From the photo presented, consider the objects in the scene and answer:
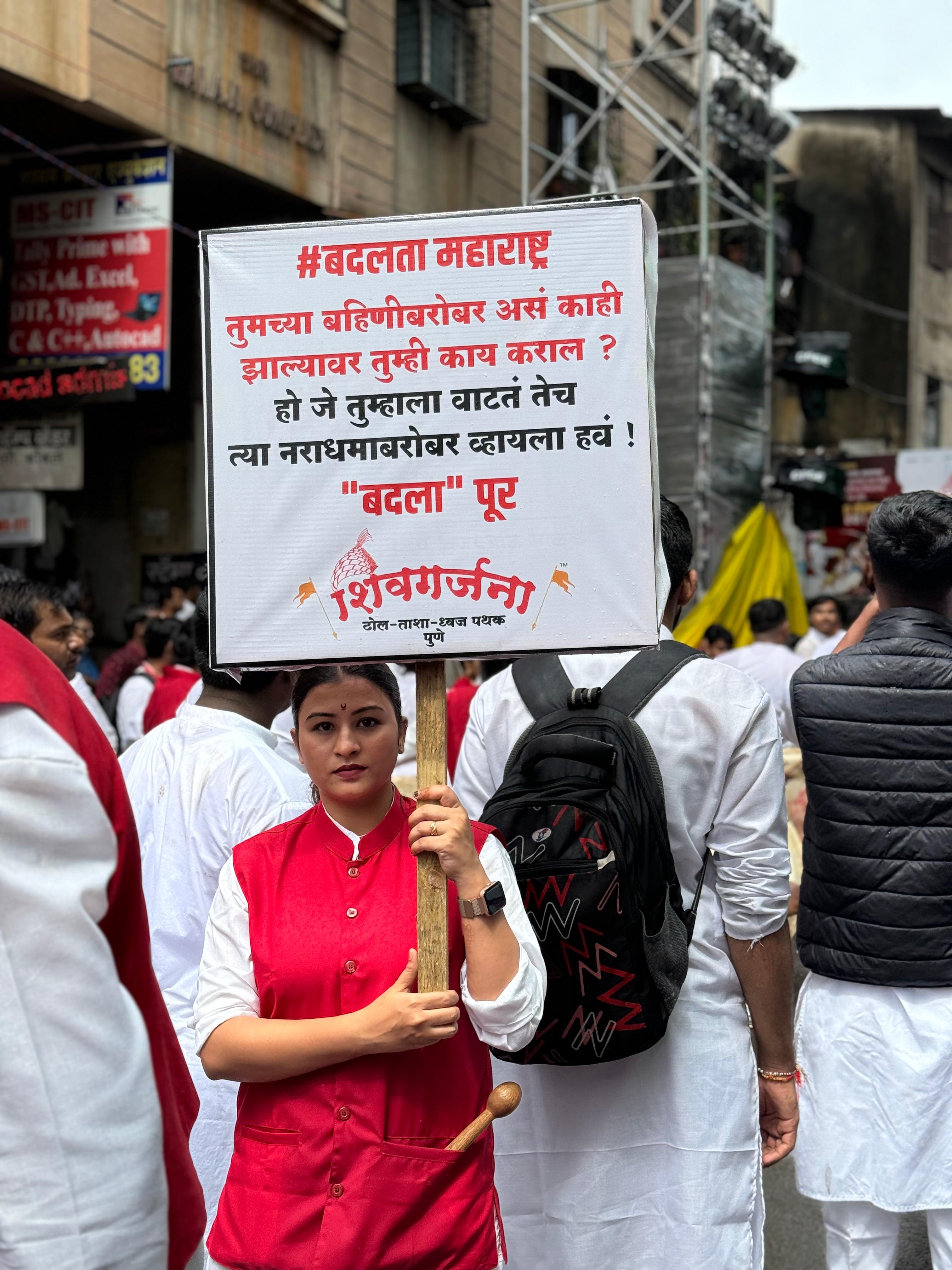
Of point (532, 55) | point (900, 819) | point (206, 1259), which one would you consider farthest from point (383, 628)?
point (532, 55)

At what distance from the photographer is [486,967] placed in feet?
8.00

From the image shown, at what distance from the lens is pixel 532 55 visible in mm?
18891

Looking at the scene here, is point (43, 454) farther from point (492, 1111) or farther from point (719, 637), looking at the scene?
point (492, 1111)

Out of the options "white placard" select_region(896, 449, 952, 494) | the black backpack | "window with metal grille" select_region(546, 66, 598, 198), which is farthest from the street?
"window with metal grille" select_region(546, 66, 598, 198)

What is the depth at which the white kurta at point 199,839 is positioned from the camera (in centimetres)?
326

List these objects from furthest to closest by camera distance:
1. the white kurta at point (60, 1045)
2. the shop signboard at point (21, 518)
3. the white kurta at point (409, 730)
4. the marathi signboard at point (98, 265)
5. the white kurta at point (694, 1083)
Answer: the shop signboard at point (21, 518) → the marathi signboard at point (98, 265) → the white kurta at point (409, 730) → the white kurta at point (694, 1083) → the white kurta at point (60, 1045)

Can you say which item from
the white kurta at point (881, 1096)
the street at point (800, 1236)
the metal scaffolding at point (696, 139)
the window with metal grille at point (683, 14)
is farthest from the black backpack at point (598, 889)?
the window with metal grille at point (683, 14)

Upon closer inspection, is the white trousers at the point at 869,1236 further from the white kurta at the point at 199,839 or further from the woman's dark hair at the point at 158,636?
the woman's dark hair at the point at 158,636

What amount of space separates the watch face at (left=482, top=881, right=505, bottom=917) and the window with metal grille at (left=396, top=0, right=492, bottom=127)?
15125 mm

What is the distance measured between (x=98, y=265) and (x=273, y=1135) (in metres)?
11.0

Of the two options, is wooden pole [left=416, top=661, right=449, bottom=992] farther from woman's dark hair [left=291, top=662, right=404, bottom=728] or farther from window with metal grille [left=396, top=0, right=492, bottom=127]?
window with metal grille [left=396, top=0, right=492, bottom=127]

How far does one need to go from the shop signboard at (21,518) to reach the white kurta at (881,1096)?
985cm

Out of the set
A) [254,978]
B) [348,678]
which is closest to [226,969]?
[254,978]

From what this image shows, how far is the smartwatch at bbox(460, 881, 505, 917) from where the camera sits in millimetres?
2441
